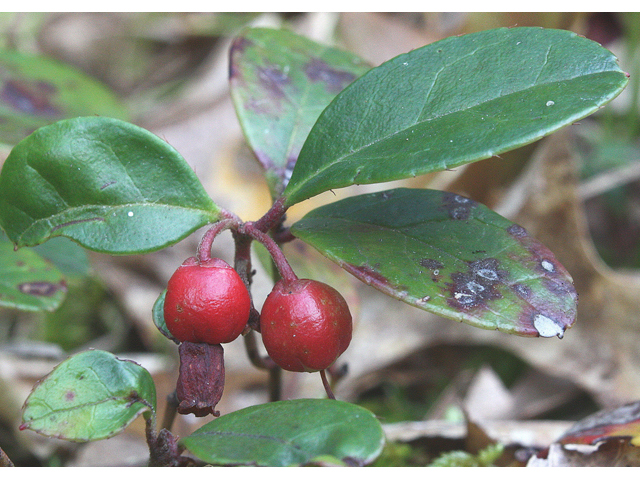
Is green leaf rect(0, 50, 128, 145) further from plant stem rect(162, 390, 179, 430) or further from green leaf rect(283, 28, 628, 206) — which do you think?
green leaf rect(283, 28, 628, 206)

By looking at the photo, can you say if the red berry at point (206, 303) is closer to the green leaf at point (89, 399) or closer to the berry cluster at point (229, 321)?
the berry cluster at point (229, 321)

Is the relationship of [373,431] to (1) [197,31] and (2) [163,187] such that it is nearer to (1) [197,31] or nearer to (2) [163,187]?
(2) [163,187]

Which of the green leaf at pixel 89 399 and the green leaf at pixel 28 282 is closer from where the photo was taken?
the green leaf at pixel 89 399

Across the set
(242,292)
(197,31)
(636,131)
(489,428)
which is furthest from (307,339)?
(197,31)

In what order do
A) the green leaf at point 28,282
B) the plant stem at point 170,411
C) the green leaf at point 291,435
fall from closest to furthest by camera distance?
1. the green leaf at point 291,435
2. the plant stem at point 170,411
3. the green leaf at point 28,282

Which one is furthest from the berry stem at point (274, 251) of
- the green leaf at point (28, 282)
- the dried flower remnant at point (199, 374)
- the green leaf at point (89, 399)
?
the green leaf at point (28, 282)

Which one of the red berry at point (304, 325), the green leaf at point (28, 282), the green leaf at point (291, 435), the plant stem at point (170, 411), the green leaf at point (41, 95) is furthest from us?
the green leaf at point (41, 95)

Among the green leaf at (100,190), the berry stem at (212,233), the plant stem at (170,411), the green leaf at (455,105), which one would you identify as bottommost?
the plant stem at (170,411)

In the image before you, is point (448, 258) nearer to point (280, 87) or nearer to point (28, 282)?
point (280, 87)
